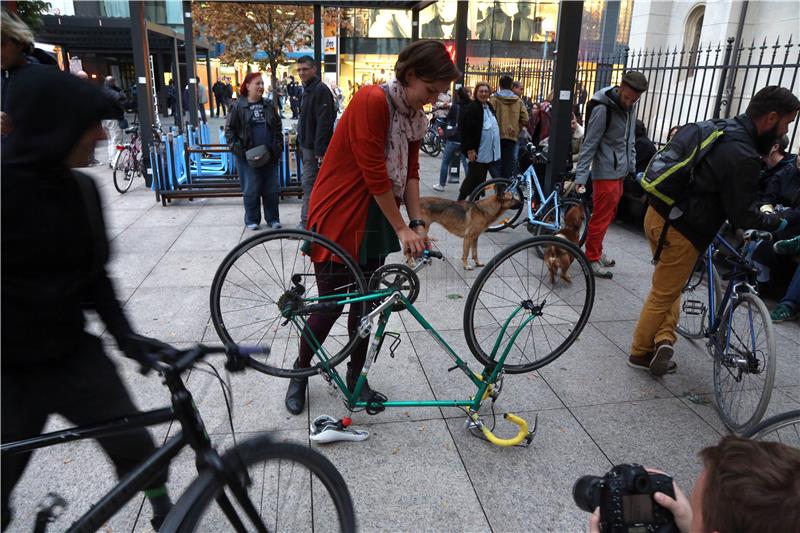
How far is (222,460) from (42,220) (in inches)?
34.8

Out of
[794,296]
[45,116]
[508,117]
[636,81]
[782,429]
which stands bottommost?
[794,296]

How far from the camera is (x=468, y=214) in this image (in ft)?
20.0

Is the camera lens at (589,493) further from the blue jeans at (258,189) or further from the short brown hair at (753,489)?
the blue jeans at (258,189)

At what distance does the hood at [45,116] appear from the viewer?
154 cm

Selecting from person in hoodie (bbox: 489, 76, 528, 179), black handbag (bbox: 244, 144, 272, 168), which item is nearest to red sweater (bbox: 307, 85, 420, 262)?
black handbag (bbox: 244, 144, 272, 168)

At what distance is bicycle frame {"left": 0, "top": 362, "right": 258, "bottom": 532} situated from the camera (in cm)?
159

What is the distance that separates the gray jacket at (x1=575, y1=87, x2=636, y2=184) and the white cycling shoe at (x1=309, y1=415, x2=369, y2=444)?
157 inches

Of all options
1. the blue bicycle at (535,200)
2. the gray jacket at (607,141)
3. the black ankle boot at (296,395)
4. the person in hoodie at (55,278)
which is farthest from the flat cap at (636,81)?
the person in hoodie at (55,278)

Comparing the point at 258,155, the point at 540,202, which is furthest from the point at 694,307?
the point at 258,155

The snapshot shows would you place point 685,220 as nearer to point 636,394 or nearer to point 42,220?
point 636,394

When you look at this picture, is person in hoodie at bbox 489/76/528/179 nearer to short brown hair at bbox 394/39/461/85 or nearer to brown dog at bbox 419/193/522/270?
brown dog at bbox 419/193/522/270

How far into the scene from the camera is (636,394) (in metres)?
3.62

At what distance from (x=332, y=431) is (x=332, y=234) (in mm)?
1047

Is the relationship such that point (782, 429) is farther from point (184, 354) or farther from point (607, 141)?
point (607, 141)
